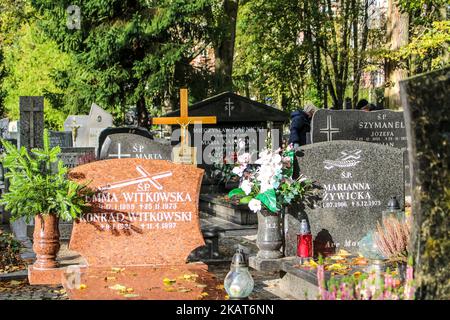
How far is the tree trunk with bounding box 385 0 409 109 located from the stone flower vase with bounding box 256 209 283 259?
48.1 ft

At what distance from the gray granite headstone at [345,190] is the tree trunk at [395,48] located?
13.7m

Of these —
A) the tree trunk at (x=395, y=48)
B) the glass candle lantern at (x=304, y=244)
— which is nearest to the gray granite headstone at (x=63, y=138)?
the tree trunk at (x=395, y=48)

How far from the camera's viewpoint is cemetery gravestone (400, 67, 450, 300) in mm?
4242

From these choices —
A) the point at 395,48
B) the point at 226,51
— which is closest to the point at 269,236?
the point at 395,48

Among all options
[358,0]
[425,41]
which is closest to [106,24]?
[425,41]

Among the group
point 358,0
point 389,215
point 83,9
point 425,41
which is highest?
point 358,0

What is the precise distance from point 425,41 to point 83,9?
11.0 m

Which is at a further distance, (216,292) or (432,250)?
(216,292)

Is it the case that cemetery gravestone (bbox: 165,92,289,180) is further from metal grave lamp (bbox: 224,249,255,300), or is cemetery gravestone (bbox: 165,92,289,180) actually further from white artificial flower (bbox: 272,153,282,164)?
metal grave lamp (bbox: 224,249,255,300)

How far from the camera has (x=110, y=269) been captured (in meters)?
8.21

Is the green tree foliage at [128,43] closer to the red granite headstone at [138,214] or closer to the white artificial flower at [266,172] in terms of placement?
the white artificial flower at [266,172]

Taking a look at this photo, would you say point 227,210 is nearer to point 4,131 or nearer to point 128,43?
point 128,43
